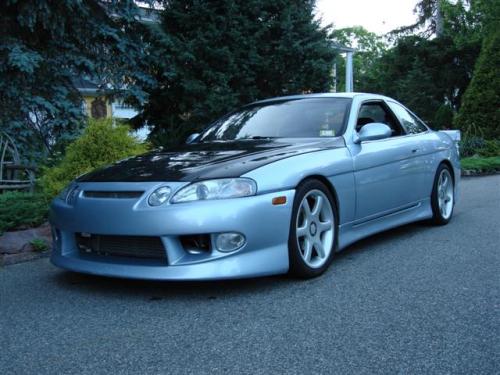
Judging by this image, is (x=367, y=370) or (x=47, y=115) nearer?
(x=367, y=370)

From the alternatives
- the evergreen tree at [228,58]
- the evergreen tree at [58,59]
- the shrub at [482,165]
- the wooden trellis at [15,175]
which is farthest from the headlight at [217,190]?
the shrub at [482,165]

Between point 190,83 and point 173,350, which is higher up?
point 190,83

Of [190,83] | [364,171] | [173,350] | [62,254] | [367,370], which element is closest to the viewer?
[367,370]

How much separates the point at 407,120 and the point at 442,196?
0.90 m

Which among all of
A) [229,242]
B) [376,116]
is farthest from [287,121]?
[229,242]

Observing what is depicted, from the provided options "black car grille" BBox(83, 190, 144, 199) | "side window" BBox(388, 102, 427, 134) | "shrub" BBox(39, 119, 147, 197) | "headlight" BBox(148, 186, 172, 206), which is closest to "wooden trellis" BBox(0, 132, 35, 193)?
"shrub" BBox(39, 119, 147, 197)

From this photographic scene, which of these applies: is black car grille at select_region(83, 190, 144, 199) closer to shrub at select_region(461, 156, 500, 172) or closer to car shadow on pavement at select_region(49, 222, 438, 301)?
car shadow on pavement at select_region(49, 222, 438, 301)

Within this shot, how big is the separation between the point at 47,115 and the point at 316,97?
539cm

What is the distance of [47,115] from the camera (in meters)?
9.34

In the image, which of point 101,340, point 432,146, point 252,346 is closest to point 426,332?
point 252,346

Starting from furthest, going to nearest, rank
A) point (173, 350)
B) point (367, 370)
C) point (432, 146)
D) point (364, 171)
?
point (432, 146), point (364, 171), point (173, 350), point (367, 370)

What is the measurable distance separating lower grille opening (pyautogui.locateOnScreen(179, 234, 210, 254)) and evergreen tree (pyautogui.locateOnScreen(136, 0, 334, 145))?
23.0 feet

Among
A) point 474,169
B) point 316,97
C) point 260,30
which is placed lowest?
point 474,169

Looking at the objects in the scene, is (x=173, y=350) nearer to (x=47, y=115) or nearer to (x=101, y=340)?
(x=101, y=340)
